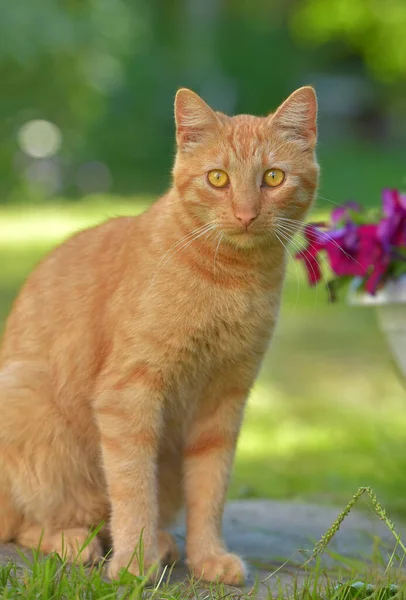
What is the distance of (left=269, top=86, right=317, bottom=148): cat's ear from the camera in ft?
9.95

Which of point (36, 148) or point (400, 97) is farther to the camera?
point (400, 97)

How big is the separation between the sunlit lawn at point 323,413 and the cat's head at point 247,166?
4.60 feet

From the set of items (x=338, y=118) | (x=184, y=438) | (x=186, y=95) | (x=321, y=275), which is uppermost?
(x=186, y=95)

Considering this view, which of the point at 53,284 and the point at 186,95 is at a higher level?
the point at 186,95

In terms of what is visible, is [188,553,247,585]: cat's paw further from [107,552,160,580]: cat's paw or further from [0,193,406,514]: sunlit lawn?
[0,193,406,514]: sunlit lawn

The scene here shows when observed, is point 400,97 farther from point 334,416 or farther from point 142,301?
point 142,301

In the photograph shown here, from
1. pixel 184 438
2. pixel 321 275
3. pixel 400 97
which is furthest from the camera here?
pixel 400 97

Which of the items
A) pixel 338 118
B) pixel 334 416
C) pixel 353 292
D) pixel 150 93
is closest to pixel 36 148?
pixel 150 93

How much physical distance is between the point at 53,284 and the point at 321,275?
47.6 inches

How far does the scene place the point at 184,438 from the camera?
314cm

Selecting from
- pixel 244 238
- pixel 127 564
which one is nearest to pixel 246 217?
pixel 244 238

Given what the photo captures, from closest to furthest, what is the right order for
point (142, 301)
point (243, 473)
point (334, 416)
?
1. point (142, 301)
2. point (243, 473)
3. point (334, 416)

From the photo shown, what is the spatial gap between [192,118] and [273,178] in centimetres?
30

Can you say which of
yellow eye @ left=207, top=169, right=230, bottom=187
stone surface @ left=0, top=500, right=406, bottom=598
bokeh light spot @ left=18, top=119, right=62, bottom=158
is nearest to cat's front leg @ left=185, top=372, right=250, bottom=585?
stone surface @ left=0, top=500, right=406, bottom=598
